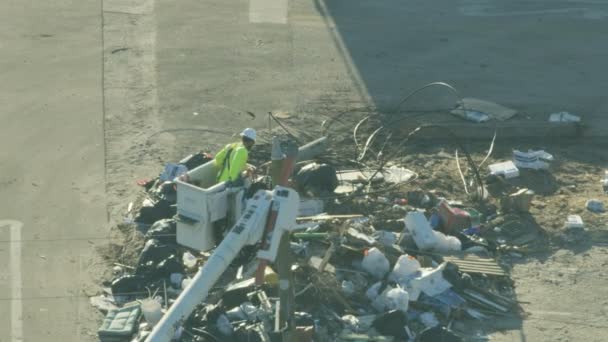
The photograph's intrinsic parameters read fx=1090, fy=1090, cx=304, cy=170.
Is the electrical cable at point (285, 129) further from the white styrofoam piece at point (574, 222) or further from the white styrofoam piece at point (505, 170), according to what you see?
the white styrofoam piece at point (574, 222)

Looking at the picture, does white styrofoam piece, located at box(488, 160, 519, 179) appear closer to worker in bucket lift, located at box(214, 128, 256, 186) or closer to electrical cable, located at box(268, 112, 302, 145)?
electrical cable, located at box(268, 112, 302, 145)

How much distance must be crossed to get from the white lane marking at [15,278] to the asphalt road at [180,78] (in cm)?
3

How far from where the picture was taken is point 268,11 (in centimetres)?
2652

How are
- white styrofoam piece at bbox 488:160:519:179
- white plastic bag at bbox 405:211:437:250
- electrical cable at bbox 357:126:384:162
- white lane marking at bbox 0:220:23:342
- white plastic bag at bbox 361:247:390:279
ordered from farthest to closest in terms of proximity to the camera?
electrical cable at bbox 357:126:384:162 < white styrofoam piece at bbox 488:160:519:179 < white plastic bag at bbox 405:211:437:250 < white plastic bag at bbox 361:247:390:279 < white lane marking at bbox 0:220:23:342

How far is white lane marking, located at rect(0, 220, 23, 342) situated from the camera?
14.1 metres

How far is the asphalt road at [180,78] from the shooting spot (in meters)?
16.6

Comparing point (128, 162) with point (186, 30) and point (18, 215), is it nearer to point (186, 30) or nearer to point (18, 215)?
point (18, 215)

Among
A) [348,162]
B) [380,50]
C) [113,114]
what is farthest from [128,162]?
[380,50]

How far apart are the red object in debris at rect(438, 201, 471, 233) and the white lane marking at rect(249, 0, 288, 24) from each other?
1042cm

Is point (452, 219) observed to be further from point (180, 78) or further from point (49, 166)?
point (180, 78)

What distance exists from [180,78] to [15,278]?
826cm

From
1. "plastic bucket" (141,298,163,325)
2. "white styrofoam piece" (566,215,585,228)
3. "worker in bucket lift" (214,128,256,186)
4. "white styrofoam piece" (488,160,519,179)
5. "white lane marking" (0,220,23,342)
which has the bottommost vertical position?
"white lane marking" (0,220,23,342)

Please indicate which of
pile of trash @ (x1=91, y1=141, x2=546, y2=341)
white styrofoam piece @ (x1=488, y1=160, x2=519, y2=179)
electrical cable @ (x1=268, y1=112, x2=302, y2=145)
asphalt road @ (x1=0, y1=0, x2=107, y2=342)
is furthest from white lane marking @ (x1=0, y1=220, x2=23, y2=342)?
white styrofoam piece @ (x1=488, y1=160, x2=519, y2=179)

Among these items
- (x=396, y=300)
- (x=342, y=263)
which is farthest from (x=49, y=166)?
(x=396, y=300)
